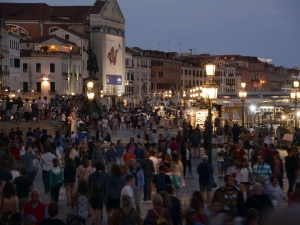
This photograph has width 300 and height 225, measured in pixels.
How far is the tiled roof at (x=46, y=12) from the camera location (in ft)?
297

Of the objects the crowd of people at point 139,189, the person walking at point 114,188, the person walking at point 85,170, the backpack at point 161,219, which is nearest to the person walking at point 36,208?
the crowd of people at point 139,189

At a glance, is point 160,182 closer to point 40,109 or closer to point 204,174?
Result: point 204,174

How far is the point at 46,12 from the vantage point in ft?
303

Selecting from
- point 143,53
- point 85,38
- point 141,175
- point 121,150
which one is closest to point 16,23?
point 85,38

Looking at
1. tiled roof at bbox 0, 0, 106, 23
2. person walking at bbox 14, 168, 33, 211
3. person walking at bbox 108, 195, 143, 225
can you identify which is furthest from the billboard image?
person walking at bbox 108, 195, 143, 225

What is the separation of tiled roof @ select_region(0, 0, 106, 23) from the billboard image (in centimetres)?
400

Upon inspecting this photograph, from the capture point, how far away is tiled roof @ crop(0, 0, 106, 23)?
90.5m

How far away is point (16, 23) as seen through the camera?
A: 295 feet

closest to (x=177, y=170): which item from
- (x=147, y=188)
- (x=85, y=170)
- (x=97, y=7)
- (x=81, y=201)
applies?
(x=147, y=188)

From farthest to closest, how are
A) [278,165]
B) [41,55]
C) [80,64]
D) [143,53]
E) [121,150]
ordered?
[143,53]
[80,64]
[41,55]
[121,150]
[278,165]

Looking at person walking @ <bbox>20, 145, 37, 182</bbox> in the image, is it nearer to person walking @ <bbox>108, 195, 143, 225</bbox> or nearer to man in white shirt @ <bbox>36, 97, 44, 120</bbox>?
person walking @ <bbox>108, 195, 143, 225</bbox>

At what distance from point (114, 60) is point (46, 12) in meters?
10.1

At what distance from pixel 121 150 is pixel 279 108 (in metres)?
25.9

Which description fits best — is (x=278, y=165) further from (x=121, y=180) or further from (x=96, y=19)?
(x=96, y=19)
